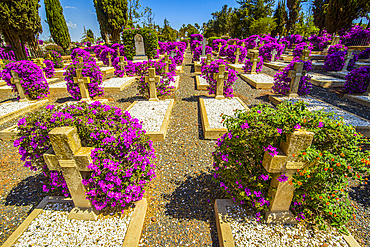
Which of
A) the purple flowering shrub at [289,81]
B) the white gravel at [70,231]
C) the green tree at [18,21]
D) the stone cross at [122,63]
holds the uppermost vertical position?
the green tree at [18,21]

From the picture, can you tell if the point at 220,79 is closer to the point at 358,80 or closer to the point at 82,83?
the point at 82,83

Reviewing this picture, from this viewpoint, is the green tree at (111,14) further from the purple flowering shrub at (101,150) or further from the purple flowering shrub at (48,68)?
the purple flowering shrub at (101,150)

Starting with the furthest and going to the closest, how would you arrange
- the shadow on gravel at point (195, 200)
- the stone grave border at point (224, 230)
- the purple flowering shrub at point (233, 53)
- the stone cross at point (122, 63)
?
the purple flowering shrub at point (233, 53) < the stone cross at point (122, 63) < the shadow on gravel at point (195, 200) < the stone grave border at point (224, 230)

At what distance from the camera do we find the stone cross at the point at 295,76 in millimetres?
6774

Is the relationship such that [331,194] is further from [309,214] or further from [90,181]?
[90,181]

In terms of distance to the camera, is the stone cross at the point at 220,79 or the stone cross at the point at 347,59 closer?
the stone cross at the point at 220,79

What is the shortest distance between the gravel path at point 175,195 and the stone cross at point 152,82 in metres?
2.42

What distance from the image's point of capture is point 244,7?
38969mm

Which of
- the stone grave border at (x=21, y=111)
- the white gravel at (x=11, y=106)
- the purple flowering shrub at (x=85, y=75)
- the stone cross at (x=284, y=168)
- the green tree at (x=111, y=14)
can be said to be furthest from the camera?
the green tree at (x=111, y=14)

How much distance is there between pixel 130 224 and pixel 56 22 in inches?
1073

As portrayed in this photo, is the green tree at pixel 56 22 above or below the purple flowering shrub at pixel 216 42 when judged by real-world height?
above

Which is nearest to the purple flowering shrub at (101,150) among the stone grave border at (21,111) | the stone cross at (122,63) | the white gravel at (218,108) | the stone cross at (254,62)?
the white gravel at (218,108)

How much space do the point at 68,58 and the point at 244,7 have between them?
3726 cm

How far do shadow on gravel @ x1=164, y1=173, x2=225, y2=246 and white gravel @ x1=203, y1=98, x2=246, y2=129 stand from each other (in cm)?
203
